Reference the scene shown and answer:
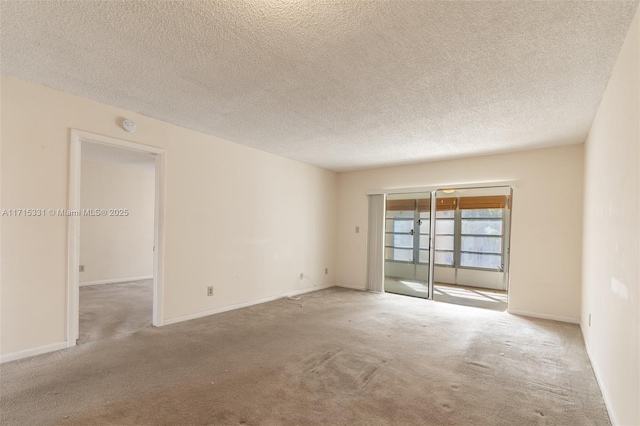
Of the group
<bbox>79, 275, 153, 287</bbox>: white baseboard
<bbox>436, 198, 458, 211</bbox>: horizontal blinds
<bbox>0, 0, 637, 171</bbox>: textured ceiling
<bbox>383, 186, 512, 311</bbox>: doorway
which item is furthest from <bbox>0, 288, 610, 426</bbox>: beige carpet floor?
<bbox>436, 198, 458, 211</bbox>: horizontal blinds

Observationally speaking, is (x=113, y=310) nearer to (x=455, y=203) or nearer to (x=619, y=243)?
(x=619, y=243)

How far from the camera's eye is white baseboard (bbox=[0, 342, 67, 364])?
8.57ft

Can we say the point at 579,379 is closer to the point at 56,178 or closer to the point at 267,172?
the point at 267,172

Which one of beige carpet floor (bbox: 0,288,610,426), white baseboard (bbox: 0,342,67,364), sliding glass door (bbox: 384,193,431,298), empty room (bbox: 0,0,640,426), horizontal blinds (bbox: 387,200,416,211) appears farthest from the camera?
horizontal blinds (bbox: 387,200,416,211)

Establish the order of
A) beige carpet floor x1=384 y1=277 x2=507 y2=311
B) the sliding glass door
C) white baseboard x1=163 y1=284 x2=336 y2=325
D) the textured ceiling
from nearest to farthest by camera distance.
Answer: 1. the textured ceiling
2. white baseboard x1=163 y1=284 x2=336 y2=325
3. beige carpet floor x1=384 y1=277 x2=507 y2=311
4. the sliding glass door

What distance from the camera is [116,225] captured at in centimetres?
648

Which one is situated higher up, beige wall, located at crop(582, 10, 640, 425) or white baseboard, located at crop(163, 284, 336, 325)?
beige wall, located at crop(582, 10, 640, 425)

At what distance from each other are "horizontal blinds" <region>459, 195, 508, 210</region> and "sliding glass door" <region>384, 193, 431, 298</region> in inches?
77.7

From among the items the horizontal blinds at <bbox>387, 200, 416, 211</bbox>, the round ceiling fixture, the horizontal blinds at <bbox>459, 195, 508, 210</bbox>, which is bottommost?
the horizontal blinds at <bbox>387, 200, 416, 211</bbox>

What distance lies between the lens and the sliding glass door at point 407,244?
18.9 feet

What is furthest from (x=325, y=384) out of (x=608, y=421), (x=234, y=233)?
(x=234, y=233)

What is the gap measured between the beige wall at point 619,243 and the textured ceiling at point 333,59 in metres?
0.28

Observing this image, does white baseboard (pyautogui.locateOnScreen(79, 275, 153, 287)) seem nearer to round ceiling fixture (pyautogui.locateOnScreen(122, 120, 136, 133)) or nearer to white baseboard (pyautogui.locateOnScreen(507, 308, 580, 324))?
round ceiling fixture (pyautogui.locateOnScreen(122, 120, 136, 133))

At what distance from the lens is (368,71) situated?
7.72 feet
